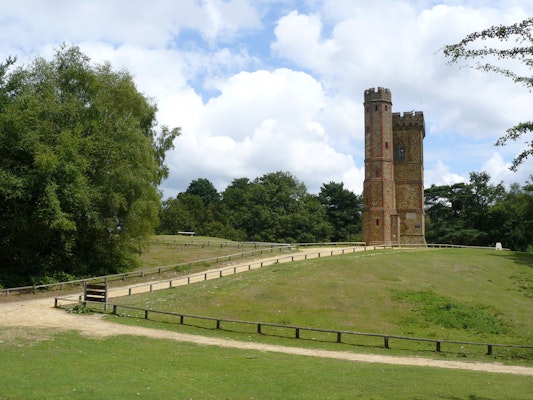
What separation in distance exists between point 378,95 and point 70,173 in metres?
40.2

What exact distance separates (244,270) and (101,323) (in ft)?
56.0

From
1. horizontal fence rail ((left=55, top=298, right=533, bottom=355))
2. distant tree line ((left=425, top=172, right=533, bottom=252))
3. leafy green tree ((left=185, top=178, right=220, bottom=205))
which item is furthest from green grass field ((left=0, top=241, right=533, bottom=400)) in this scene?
leafy green tree ((left=185, top=178, right=220, bottom=205))

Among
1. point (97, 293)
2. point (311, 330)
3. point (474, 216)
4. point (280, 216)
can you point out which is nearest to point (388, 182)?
point (474, 216)

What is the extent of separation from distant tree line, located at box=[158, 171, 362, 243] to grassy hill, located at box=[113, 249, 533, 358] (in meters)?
47.1

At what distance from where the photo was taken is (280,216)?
88875mm

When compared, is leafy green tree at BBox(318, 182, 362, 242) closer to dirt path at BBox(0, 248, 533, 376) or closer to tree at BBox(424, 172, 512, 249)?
tree at BBox(424, 172, 512, 249)

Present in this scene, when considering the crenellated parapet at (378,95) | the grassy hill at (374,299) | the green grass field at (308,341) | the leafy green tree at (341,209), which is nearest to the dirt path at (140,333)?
the green grass field at (308,341)

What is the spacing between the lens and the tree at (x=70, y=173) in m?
32.2

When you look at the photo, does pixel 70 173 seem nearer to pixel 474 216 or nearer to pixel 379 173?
pixel 379 173

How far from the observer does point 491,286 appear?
117ft

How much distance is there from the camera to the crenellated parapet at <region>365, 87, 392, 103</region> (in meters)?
61.2

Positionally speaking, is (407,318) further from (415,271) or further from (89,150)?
(89,150)

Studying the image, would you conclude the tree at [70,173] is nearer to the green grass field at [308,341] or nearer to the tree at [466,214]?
the green grass field at [308,341]

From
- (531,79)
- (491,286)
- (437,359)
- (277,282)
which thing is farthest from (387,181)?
(531,79)
